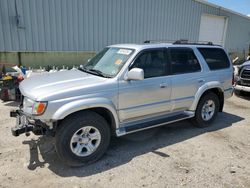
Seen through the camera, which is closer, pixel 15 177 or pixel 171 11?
pixel 15 177

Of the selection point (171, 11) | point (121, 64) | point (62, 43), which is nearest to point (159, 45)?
point (121, 64)

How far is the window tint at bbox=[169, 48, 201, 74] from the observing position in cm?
431

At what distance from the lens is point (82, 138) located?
11.0ft

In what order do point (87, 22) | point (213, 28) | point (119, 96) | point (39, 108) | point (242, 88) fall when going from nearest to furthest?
point (39, 108)
point (119, 96)
point (242, 88)
point (87, 22)
point (213, 28)

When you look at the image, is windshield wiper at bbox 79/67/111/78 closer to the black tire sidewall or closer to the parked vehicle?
the black tire sidewall

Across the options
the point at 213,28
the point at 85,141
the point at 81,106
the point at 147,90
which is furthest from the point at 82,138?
the point at 213,28

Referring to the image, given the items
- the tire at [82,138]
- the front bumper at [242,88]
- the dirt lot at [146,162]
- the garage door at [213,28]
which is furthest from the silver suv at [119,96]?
Answer: the garage door at [213,28]

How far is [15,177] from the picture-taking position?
3117mm

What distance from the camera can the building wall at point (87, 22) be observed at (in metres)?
7.79

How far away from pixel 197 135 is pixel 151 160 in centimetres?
151

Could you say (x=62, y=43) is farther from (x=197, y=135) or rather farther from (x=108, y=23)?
(x=197, y=135)

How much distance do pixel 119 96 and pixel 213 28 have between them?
13.9 meters

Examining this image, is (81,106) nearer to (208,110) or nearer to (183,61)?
(183,61)

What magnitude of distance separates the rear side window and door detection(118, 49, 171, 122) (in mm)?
1257
